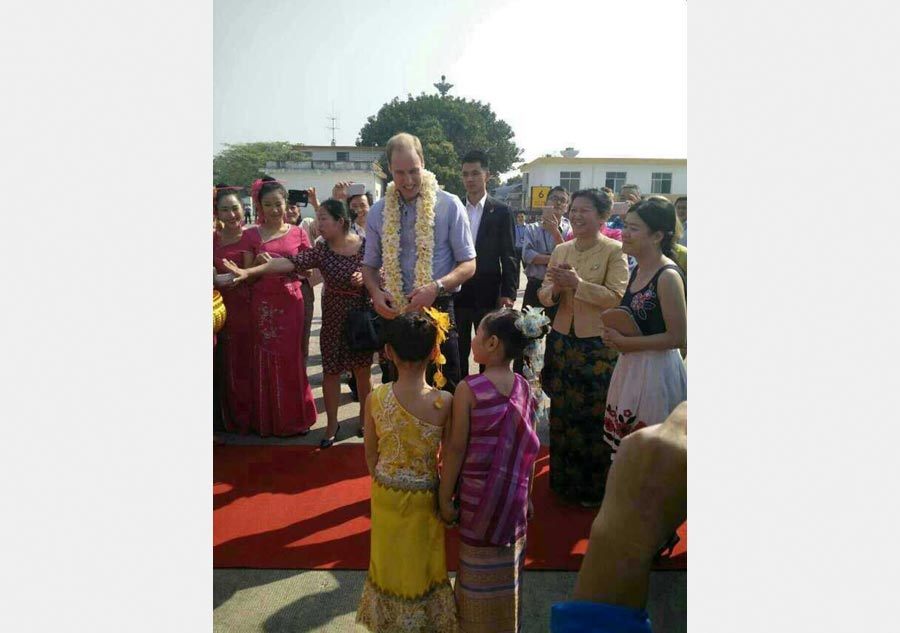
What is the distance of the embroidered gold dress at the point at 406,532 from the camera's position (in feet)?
6.81

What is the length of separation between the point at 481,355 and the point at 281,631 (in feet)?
4.30

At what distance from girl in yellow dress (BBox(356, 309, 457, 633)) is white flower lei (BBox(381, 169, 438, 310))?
A: 1.03m

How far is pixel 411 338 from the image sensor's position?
2105 mm

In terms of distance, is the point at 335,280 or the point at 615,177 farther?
the point at 615,177

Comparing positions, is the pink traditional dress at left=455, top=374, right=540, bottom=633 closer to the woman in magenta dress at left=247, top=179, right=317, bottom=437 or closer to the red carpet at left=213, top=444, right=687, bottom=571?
the red carpet at left=213, top=444, right=687, bottom=571

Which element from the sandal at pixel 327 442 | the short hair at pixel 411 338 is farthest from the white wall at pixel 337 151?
the short hair at pixel 411 338

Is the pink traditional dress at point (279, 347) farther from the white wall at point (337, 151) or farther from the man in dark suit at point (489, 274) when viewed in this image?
the white wall at point (337, 151)

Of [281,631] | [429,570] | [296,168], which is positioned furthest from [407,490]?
[296,168]

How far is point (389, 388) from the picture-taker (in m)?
2.15

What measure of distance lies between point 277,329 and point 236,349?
1.24ft

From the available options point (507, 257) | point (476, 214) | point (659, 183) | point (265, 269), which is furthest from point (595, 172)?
point (265, 269)

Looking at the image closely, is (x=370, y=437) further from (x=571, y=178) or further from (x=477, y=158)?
(x=571, y=178)

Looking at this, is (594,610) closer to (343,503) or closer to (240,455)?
(343,503)

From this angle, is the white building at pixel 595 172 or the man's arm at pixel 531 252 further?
the white building at pixel 595 172
